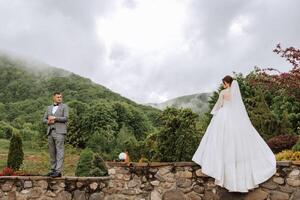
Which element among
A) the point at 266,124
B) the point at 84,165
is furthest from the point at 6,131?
the point at 266,124

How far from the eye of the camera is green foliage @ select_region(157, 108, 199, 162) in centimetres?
1027

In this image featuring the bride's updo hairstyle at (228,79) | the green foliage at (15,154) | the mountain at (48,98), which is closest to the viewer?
the bride's updo hairstyle at (228,79)

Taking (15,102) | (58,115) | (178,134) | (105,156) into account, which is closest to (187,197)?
(58,115)

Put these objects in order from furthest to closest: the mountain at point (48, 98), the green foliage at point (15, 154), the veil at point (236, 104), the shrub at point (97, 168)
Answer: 1. the mountain at point (48, 98)
2. the green foliage at point (15, 154)
3. the shrub at point (97, 168)
4. the veil at point (236, 104)

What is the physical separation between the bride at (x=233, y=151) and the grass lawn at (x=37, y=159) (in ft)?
20.5

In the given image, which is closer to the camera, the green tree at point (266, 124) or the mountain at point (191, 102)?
the green tree at point (266, 124)

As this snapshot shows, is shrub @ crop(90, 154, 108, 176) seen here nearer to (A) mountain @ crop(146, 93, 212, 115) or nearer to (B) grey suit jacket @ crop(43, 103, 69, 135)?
(B) grey suit jacket @ crop(43, 103, 69, 135)

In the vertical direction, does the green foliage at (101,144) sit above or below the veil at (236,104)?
above

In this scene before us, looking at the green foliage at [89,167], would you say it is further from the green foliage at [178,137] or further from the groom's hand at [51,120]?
the groom's hand at [51,120]

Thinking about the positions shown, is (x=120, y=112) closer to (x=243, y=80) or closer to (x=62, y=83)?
(x=243, y=80)

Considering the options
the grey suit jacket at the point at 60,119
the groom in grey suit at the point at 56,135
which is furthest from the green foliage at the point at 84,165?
the grey suit jacket at the point at 60,119

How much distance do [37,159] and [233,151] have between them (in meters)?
9.71

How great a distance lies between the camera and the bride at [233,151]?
647 cm

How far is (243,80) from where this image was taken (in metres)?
17.4
